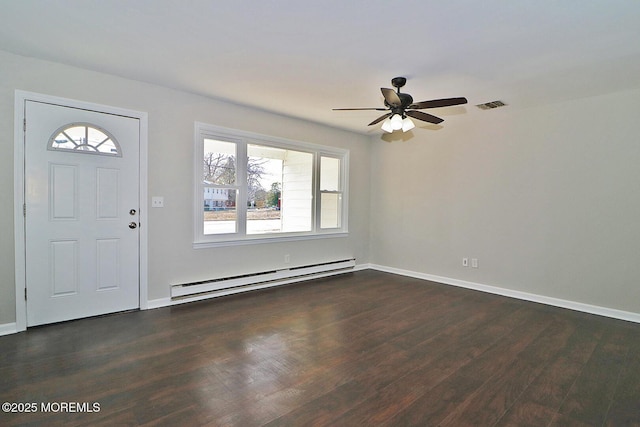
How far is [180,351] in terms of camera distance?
269 cm

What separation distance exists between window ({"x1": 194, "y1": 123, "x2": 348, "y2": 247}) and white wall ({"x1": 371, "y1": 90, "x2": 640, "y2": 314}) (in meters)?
1.24

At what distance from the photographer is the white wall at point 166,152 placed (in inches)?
117

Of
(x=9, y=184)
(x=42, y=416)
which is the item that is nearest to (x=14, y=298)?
(x=9, y=184)

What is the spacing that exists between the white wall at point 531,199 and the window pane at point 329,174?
3.42 feet

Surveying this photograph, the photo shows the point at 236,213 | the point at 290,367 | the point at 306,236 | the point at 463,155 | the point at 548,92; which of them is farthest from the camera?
the point at 306,236

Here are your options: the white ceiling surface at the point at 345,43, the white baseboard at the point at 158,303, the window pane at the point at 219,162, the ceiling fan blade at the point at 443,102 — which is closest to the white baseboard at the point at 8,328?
the white baseboard at the point at 158,303

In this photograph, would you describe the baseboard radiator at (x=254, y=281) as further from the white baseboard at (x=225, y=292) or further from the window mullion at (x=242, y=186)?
the window mullion at (x=242, y=186)

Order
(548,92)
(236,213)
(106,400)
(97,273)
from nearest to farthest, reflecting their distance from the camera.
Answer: (106,400) → (97,273) → (548,92) → (236,213)

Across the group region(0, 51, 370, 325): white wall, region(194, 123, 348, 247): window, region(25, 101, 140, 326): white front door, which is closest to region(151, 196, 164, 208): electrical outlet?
region(0, 51, 370, 325): white wall

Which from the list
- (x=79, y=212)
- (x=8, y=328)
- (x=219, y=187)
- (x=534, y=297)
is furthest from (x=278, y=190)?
(x=534, y=297)

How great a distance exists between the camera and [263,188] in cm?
482

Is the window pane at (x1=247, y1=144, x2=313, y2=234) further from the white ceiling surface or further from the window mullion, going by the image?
the white ceiling surface

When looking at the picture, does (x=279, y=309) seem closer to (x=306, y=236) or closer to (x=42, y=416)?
(x=306, y=236)

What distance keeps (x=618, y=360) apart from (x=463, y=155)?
3.08 m
